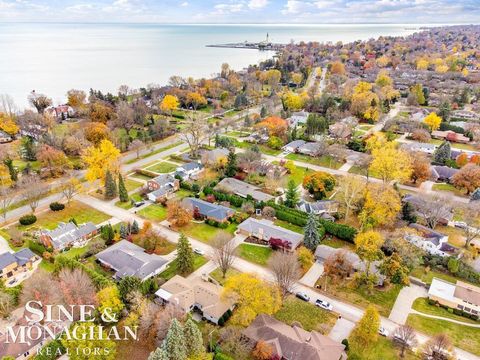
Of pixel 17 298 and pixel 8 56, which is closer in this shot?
pixel 17 298

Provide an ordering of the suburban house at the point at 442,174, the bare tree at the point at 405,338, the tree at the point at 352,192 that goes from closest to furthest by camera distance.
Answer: the bare tree at the point at 405,338 → the tree at the point at 352,192 → the suburban house at the point at 442,174

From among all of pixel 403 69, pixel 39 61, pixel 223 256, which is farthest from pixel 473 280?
pixel 39 61

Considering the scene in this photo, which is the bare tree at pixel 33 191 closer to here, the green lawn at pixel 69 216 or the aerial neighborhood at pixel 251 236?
the aerial neighborhood at pixel 251 236

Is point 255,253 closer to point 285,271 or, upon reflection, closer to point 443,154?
point 285,271

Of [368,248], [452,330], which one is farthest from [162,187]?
[452,330]

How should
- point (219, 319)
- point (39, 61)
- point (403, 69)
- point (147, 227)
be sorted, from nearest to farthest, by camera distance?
point (219, 319) → point (147, 227) → point (403, 69) → point (39, 61)

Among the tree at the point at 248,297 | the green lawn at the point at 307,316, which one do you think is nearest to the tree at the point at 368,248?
the green lawn at the point at 307,316

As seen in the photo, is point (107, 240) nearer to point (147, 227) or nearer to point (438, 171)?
point (147, 227)
